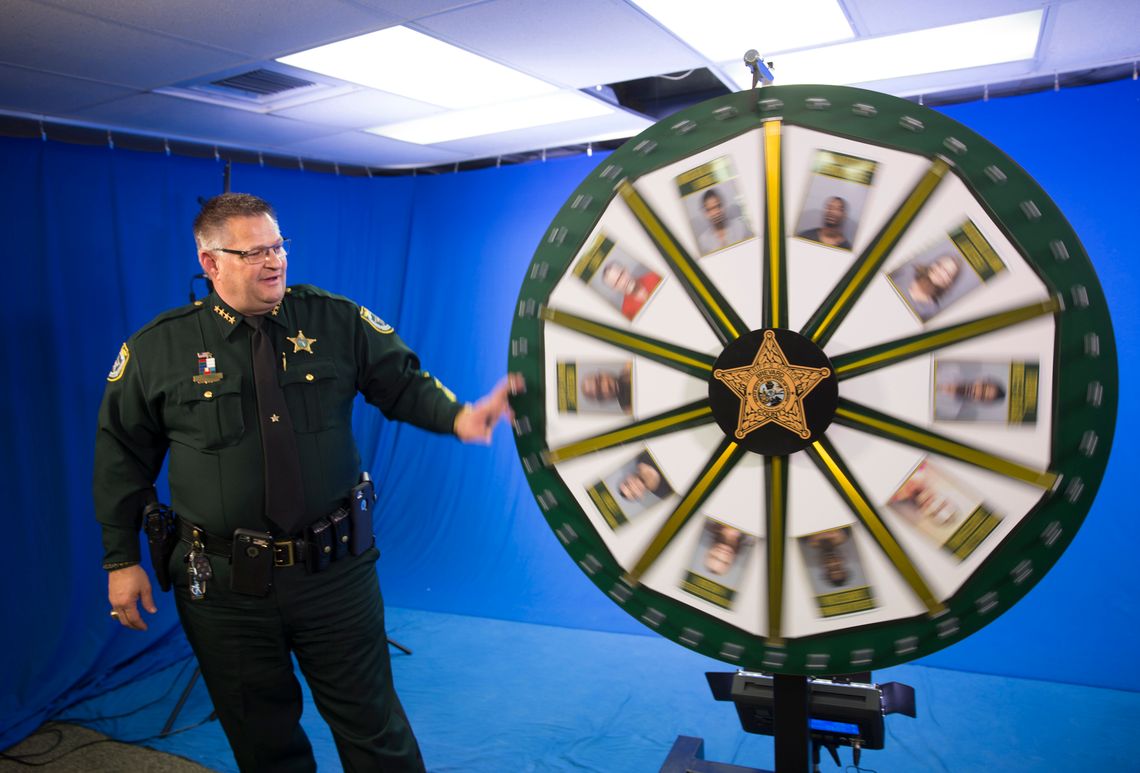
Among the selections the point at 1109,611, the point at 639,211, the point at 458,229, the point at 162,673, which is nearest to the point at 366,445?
the point at 458,229

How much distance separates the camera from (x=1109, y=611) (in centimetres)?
306

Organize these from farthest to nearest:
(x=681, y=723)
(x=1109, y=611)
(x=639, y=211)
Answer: (x=1109, y=611), (x=681, y=723), (x=639, y=211)

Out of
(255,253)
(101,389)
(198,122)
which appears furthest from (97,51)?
(101,389)

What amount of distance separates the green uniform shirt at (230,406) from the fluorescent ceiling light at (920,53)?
160 cm

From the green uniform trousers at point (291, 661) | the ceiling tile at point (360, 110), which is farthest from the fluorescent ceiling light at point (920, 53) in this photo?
the green uniform trousers at point (291, 661)

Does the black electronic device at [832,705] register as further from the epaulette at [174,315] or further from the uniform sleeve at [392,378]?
the epaulette at [174,315]

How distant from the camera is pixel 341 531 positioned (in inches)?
73.0

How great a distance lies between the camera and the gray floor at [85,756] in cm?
265

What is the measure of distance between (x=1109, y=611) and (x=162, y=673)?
145 inches

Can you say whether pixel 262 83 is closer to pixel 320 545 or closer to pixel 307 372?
pixel 307 372

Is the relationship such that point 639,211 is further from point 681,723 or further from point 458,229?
point 458,229

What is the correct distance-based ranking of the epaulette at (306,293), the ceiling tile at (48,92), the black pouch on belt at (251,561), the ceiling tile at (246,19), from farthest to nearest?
the ceiling tile at (48,92)
the ceiling tile at (246,19)
the epaulette at (306,293)
the black pouch on belt at (251,561)

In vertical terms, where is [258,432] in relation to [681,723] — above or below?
above

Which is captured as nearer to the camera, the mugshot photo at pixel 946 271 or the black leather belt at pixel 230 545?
the mugshot photo at pixel 946 271
